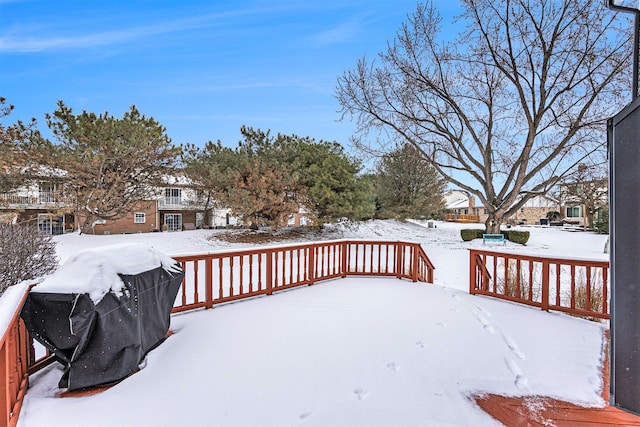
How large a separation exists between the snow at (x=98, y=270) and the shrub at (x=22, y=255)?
13.3 ft

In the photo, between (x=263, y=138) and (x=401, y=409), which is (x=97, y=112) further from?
(x=401, y=409)

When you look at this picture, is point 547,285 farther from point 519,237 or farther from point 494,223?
point 494,223

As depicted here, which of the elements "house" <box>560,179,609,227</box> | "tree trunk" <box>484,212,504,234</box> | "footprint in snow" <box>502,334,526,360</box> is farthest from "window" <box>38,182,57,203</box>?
"house" <box>560,179,609,227</box>

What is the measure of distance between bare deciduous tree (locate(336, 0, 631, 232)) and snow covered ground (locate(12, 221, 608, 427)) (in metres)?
11.2

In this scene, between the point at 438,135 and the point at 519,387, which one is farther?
the point at 438,135

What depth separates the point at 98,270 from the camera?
2.21m

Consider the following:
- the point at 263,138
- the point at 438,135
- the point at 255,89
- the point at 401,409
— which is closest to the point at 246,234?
the point at 263,138

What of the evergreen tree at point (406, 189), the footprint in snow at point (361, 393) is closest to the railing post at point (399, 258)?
the footprint in snow at point (361, 393)

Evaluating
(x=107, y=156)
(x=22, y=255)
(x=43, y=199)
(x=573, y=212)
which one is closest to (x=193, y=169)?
(x=107, y=156)

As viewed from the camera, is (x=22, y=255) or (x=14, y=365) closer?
(x=14, y=365)

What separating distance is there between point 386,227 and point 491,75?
321 inches

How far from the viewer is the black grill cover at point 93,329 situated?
1988 millimetres

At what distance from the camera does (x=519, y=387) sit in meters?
2.30

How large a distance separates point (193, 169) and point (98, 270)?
42.5ft
